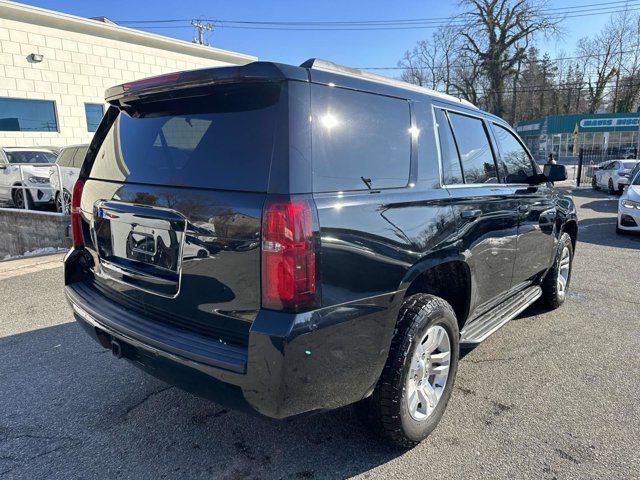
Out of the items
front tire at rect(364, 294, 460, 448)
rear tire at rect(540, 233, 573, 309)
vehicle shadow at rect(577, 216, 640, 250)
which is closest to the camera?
front tire at rect(364, 294, 460, 448)

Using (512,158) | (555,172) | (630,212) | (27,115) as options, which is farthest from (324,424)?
(27,115)

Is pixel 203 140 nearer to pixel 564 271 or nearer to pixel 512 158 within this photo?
pixel 512 158

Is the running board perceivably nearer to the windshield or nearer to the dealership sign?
the windshield

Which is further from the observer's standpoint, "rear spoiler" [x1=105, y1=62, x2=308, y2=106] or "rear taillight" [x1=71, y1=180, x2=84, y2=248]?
"rear taillight" [x1=71, y1=180, x2=84, y2=248]

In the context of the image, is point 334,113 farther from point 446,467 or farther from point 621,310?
point 621,310

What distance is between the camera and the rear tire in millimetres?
4758

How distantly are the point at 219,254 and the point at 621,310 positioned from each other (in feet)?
15.5

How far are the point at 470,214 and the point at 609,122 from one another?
156ft

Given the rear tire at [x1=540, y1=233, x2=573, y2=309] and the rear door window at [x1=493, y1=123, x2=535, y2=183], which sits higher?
the rear door window at [x1=493, y1=123, x2=535, y2=183]

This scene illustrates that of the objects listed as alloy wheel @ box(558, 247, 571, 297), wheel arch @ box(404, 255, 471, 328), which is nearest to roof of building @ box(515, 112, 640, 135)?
alloy wheel @ box(558, 247, 571, 297)

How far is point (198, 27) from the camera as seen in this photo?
45688mm

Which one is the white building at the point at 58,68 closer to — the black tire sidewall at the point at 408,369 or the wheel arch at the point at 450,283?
the wheel arch at the point at 450,283

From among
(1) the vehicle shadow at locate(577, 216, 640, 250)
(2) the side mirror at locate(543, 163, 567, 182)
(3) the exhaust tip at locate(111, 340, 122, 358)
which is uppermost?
(2) the side mirror at locate(543, 163, 567, 182)

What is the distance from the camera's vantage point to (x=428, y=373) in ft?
9.09
